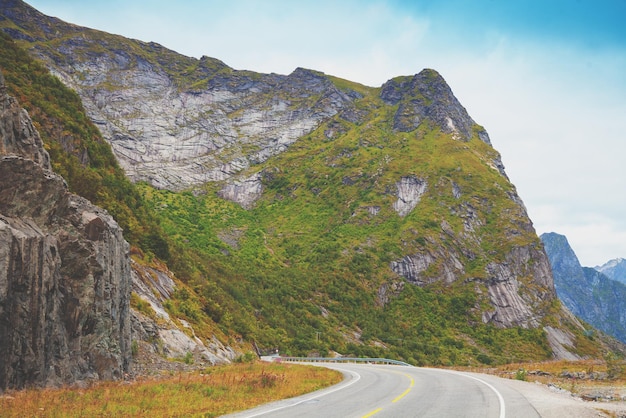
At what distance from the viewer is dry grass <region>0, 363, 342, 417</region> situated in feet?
34.0

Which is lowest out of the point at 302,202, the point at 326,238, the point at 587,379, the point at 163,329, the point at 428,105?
the point at 587,379

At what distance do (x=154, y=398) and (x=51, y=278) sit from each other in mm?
5466

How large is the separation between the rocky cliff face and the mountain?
6.89m

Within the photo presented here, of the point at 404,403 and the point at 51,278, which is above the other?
the point at 51,278

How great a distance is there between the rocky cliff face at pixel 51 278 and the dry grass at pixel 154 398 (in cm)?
125

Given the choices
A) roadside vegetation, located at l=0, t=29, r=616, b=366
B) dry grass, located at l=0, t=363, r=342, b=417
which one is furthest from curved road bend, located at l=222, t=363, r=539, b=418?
roadside vegetation, located at l=0, t=29, r=616, b=366

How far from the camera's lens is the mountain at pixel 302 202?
1567 inches

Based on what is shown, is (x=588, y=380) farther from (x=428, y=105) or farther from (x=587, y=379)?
(x=428, y=105)

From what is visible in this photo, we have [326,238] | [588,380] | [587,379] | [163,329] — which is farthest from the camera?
[326,238]

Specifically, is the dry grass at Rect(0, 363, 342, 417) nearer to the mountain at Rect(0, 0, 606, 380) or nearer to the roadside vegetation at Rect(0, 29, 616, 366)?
the mountain at Rect(0, 0, 606, 380)

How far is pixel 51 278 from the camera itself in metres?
14.2

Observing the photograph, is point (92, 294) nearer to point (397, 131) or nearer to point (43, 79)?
point (43, 79)

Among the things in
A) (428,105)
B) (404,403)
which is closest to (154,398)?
(404,403)

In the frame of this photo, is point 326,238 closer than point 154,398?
No
